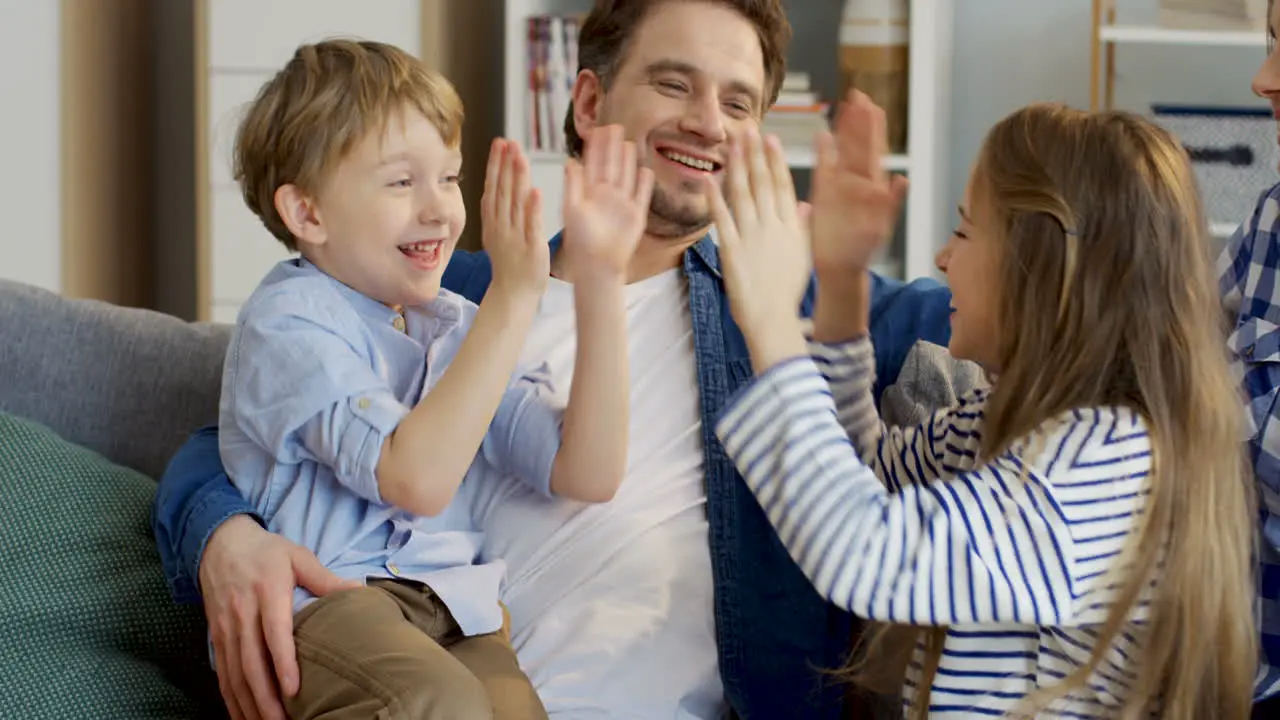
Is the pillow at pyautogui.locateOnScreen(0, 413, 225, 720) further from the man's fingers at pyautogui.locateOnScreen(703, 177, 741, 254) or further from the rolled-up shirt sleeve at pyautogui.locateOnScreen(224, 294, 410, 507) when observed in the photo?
the man's fingers at pyautogui.locateOnScreen(703, 177, 741, 254)

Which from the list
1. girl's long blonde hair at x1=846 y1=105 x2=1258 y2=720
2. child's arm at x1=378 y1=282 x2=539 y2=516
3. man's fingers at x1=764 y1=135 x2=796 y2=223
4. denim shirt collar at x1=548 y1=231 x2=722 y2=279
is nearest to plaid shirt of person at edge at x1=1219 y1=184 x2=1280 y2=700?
girl's long blonde hair at x1=846 y1=105 x2=1258 y2=720

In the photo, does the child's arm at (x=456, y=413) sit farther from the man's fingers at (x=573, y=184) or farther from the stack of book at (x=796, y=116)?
the stack of book at (x=796, y=116)

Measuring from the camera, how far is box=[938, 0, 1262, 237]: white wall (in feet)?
12.3

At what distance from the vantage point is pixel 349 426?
1.38m

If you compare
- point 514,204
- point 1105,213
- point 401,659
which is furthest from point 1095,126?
point 401,659

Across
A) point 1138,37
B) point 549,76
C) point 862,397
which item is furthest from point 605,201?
point 1138,37

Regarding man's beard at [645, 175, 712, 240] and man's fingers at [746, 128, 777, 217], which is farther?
man's beard at [645, 175, 712, 240]

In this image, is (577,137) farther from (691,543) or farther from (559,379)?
(691,543)

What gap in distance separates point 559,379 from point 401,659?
0.51 metres

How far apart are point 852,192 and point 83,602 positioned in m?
0.92

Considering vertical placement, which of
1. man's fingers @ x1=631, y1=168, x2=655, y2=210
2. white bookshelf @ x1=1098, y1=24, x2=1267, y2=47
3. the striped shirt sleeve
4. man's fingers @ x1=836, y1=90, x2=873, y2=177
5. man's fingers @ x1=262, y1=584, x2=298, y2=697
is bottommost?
man's fingers @ x1=262, y1=584, x2=298, y2=697

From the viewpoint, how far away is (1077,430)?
4.05 ft

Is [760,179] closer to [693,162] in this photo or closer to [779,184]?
[779,184]

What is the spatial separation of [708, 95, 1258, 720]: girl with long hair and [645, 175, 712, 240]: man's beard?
448mm
